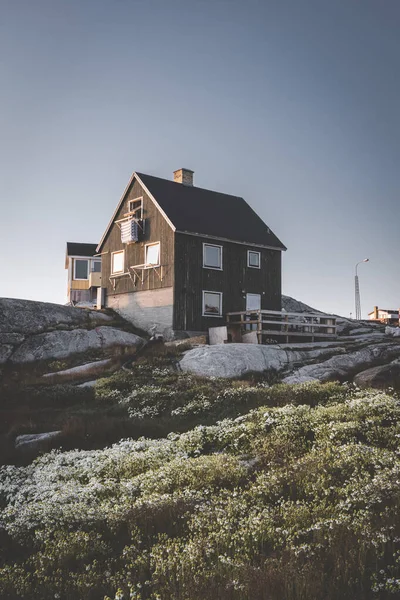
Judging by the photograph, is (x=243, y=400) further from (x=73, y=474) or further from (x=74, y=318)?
(x=74, y=318)

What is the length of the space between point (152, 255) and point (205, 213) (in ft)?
18.9

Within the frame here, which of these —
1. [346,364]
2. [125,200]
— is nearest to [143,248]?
[125,200]

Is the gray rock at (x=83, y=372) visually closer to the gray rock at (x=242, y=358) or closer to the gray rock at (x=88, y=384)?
the gray rock at (x=88, y=384)

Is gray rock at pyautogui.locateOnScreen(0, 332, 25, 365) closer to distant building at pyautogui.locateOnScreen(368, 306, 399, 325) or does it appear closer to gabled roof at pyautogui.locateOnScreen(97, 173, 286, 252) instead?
gabled roof at pyautogui.locateOnScreen(97, 173, 286, 252)

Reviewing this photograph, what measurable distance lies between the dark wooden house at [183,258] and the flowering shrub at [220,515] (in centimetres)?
2440

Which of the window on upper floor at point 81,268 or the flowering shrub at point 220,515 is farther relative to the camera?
the window on upper floor at point 81,268

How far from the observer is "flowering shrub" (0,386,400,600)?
6.84 m

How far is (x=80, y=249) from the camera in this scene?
6638 cm

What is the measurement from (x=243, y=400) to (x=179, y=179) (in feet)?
97.6

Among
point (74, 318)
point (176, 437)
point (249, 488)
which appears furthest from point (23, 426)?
point (74, 318)

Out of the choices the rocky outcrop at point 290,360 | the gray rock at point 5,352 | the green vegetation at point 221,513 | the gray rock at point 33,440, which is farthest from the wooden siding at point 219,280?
the green vegetation at point 221,513

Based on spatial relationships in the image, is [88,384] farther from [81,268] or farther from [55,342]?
[81,268]

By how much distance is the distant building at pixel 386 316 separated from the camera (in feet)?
198

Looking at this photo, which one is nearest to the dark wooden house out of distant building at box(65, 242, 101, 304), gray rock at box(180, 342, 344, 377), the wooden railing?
the wooden railing
